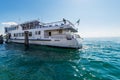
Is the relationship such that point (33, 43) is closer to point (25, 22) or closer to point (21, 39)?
point (21, 39)

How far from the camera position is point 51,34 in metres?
21.8

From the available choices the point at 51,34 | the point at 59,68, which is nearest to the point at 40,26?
the point at 51,34

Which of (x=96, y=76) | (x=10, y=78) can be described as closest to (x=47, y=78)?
(x=10, y=78)

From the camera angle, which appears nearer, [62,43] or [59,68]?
[59,68]

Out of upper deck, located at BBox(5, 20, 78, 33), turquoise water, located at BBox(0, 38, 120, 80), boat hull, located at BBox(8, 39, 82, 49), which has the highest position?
upper deck, located at BBox(5, 20, 78, 33)

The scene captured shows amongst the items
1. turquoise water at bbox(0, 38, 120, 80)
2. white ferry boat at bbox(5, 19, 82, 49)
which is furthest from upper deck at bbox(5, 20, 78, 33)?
turquoise water at bbox(0, 38, 120, 80)

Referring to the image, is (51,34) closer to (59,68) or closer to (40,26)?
(40,26)

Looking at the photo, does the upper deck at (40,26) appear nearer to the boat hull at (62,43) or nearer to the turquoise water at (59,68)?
the boat hull at (62,43)

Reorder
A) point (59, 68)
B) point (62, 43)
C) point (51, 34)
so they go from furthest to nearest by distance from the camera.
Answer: point (51, 34)
point (62, 43)
point (59, 68)

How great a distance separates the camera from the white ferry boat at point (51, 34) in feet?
58.1

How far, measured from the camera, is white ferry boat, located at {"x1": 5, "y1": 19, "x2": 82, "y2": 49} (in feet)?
58.1

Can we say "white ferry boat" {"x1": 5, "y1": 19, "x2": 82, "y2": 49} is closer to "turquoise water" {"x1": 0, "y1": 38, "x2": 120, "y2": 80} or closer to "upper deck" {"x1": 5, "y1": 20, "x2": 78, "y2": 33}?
"upper deck" {"x1": 5, "y1": 20, "x2": 78, "y2": 33}

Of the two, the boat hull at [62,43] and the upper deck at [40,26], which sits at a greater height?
the upper deck at [40,26]

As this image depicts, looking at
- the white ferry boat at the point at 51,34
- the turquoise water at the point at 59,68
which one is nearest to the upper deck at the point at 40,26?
the white ferry boat at the point at 51,34
